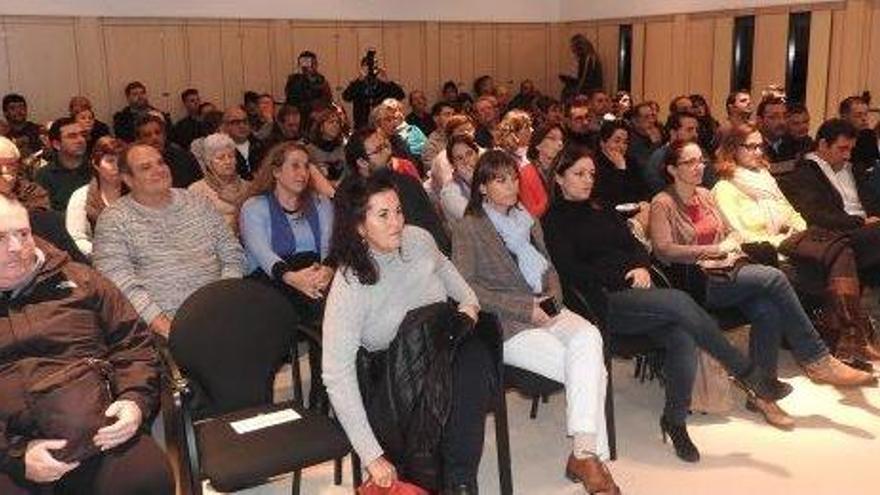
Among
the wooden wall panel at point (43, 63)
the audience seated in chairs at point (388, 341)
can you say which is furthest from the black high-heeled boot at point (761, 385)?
the wooden wall panel at point (43, 63)

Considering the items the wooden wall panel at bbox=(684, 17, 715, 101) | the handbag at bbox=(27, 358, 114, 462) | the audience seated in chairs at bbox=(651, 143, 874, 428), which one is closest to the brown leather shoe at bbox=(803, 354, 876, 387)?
the audience seated in chairs at bbox=(651, 143, 874, 428)

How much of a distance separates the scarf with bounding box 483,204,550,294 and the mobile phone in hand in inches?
4.4

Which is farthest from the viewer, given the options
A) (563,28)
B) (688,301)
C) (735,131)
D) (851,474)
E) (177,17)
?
(563,28)

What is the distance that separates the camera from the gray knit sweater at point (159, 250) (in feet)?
10.8

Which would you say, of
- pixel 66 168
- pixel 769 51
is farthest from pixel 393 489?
pixel 769 51

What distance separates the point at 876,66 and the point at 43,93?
926cm

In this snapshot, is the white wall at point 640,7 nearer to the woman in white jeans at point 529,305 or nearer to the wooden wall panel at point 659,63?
the wooden wall panel at point 659,63

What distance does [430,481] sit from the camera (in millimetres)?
2703

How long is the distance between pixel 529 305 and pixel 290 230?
1224 millimetres

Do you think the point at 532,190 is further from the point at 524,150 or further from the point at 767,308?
the point at 767,308

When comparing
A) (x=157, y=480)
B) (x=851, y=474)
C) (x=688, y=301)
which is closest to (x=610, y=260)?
(x=688, y=301)

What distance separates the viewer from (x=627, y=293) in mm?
3529

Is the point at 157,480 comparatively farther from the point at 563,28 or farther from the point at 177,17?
the point at 563,28

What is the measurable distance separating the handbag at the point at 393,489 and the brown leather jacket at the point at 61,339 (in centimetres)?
71
